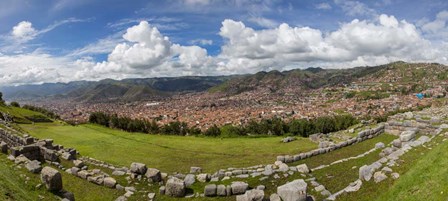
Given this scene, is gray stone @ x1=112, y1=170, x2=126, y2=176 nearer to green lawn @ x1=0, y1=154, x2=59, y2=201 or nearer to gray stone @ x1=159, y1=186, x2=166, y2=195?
gray stone @ x1=159, y1=186, x2=166, y2=195

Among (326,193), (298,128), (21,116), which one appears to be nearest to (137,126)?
(21,116)

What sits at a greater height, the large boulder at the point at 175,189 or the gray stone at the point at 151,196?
the large boulder at the point at 175,189

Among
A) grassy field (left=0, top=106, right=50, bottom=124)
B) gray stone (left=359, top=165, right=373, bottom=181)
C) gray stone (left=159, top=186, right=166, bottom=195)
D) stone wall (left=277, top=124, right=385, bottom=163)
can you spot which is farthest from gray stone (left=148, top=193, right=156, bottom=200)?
grassy field (left=0, top=106, right=50, bottom=124)

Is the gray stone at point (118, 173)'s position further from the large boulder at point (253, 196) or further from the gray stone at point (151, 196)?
the large boulder at point (253, 196)

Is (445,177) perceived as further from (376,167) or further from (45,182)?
(45,182)

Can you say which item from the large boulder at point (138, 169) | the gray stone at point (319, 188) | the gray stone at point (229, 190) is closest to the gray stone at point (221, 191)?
the gray stone at point (229, 190)

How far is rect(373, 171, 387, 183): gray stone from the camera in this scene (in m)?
17.7

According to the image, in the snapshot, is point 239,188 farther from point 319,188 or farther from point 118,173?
point 118,173

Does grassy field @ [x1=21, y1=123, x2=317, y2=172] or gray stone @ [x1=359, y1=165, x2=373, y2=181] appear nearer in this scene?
gray stone @ [x1=359, y1=165, x2=373, y2=181]

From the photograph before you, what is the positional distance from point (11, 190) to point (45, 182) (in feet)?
13.0

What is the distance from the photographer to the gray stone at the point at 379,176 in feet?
58.1

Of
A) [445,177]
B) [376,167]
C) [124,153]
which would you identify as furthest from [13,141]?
[445,177]

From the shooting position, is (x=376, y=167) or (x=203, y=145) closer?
(x=376, y=167)

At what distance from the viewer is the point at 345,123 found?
73.6 metres
